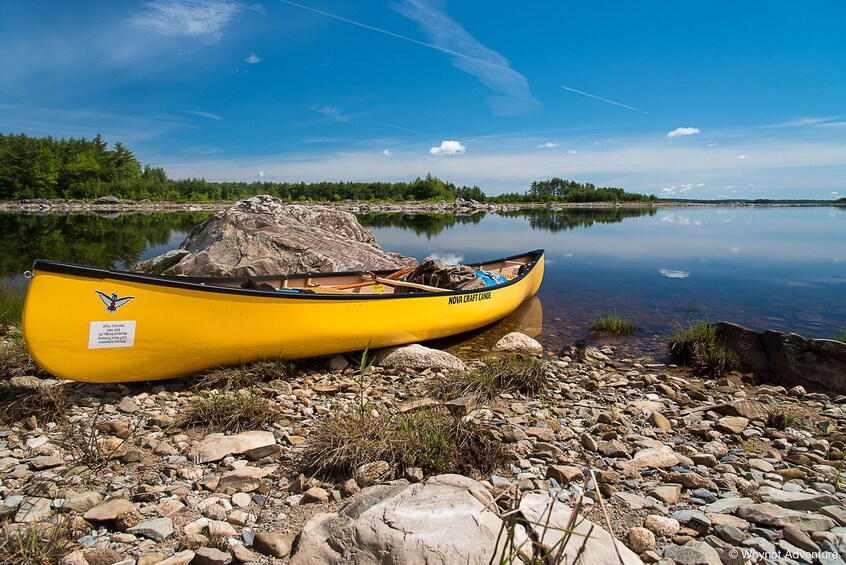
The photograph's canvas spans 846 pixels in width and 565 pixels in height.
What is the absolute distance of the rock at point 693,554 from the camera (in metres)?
2.74

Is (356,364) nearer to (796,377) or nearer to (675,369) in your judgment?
(675,369)

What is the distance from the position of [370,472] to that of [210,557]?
1258 mm

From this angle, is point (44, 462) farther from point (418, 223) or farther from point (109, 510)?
point (418, 223)

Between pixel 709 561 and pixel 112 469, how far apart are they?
4.36 meters

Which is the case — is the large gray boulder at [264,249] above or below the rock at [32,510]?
above

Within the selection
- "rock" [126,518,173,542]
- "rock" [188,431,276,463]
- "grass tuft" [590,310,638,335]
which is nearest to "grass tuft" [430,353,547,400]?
"rock" [188,431,276,463]

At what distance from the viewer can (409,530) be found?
2.61 metres

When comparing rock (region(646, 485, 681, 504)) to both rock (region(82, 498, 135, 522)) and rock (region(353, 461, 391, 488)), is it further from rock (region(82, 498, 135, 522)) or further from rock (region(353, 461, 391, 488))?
rock (region(82, 498, 135, 522))

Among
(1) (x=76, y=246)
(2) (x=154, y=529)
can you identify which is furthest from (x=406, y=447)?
(1) (x=76, y=246)

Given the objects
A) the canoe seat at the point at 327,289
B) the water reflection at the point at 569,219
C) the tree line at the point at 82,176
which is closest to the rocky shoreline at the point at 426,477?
the canoe seat at the point at 327,289

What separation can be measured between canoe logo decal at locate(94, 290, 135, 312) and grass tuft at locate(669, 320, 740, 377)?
7.96m

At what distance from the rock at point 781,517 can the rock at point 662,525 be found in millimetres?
479

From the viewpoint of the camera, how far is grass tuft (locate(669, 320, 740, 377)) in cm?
722

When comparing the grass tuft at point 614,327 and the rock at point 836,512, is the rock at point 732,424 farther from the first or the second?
the grass tuft at point 614,327
